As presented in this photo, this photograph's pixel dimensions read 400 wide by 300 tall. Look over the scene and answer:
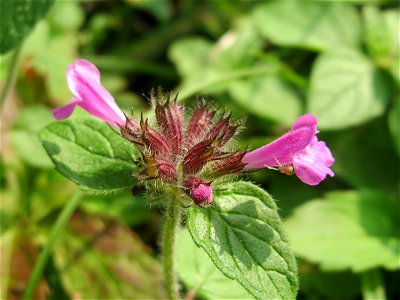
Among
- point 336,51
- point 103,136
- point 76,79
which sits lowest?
point 336,51

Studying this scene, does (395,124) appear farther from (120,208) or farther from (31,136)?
(31,136)

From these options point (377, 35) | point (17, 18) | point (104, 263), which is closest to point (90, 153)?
point (17, 18)

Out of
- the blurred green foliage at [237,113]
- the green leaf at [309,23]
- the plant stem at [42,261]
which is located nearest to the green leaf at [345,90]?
the blurred green foliage at [237,113]

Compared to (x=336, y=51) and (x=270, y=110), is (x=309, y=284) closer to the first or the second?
(x=270, y=110)

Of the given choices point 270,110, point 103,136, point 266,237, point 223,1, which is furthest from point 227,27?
point 266,237

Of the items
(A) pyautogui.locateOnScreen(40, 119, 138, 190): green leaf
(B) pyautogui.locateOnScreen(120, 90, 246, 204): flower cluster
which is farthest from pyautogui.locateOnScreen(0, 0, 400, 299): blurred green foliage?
(B) pyautogui.locateOnScreen(120, 90, 246, 204): flower cluster

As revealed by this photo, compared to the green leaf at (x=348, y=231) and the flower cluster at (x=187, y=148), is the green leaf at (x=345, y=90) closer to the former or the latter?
the green leaf at (x=348, y=231)
